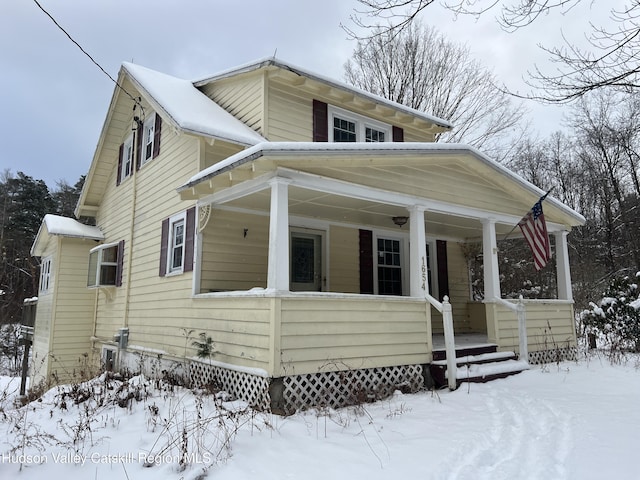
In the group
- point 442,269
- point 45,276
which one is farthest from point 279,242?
point 45,276

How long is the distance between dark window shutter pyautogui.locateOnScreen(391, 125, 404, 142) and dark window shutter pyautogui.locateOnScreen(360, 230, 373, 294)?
2688mm

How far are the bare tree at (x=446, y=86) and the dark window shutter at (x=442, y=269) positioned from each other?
11.6m

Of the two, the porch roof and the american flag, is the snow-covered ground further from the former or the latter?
the porch roof

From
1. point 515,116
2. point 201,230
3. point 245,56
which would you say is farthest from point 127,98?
point 515,116

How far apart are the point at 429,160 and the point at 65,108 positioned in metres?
8.25

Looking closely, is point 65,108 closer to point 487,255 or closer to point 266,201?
point 266,201

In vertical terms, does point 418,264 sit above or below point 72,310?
above

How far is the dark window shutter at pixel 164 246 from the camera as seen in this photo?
29.2 ft

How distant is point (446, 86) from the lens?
850 inches

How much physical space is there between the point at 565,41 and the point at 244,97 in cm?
628

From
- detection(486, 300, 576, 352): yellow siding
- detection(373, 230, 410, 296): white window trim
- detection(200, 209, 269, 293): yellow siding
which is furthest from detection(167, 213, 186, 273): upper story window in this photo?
detection(486, 300, 576, 352): yellow siding

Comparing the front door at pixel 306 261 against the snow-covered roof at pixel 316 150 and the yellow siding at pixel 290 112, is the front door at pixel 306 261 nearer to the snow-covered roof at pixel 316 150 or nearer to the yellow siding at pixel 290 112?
the yellow siding at pixel 290 112

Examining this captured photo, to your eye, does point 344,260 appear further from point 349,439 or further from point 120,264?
point 120,264

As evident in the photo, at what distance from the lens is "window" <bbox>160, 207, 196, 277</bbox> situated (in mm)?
8023
